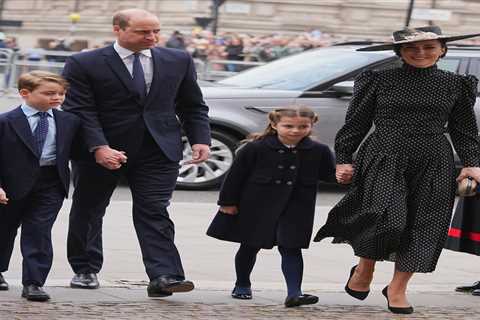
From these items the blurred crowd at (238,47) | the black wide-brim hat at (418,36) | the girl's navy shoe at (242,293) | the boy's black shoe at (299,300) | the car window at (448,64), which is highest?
the black wide-brim hat at (418,36)

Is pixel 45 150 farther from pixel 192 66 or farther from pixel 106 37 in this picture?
pixel 106 37

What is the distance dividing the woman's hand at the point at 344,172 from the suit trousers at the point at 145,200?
85 cm

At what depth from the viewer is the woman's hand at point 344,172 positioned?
7875 millimetres

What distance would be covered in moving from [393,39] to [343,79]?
736 cm

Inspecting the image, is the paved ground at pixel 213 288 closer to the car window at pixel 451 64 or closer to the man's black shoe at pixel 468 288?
the man's black shoe at pixel 468 288

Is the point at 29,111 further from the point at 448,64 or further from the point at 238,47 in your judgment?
the point at 238,47

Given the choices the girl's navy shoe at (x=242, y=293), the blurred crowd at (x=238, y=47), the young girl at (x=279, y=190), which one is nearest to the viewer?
the young girl at (x=279, y=190)

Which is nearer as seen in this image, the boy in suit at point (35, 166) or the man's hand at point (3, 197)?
the man's hand at point (3, 197)

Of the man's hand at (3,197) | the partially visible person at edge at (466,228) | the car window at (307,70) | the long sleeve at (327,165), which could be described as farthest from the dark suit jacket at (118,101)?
the car window at (307,70)

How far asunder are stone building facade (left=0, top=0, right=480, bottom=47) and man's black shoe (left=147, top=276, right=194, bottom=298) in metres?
56.8

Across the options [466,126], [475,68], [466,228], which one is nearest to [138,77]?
[466,126]

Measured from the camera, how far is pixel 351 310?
7.98 metres

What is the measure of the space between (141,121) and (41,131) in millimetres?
509

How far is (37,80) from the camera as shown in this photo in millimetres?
7891
